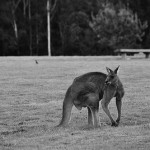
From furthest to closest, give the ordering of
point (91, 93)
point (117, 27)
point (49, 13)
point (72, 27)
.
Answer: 1. point (72, 27)
2. point (49, 13)
3. point (117, 27)
4. point (91, 93)

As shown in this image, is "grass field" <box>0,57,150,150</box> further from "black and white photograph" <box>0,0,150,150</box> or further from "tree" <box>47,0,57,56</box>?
"tree" <box>47,0,57,56</box>

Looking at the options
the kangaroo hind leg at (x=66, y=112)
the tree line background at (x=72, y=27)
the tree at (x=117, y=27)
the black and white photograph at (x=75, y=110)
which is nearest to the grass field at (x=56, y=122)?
the black and white photograph at (x=75, y=110)

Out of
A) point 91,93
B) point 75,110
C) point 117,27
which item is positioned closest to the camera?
point 91,93

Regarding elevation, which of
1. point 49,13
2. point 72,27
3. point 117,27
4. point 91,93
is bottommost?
point 91,93

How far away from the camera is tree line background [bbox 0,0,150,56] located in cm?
4744

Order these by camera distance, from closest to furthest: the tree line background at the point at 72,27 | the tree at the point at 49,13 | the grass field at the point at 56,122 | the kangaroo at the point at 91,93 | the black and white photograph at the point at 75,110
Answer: the grass field at the point at 56,122 → the black and white photograph at the point at 75,110 → the kangaroo at the point at 91,93 → the tree line background at the point at 72,27 → the tree at the point at 49,13

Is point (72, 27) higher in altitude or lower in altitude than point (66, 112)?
higher

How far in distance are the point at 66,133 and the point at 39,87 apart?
27.6 ft

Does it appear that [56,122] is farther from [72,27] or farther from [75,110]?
[72,27]

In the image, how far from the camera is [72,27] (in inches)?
1999

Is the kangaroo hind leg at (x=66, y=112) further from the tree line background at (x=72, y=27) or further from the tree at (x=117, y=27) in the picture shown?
the tree line background at (x=72, y=27)

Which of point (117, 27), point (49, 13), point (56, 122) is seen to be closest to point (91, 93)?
point (56, 122)

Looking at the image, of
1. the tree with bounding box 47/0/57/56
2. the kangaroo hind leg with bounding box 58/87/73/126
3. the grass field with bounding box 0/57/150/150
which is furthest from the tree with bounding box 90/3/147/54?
the kangaroo hind leg with bounding box 58/87/73/126

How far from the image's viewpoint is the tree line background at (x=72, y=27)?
4744cm
